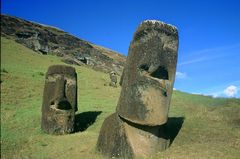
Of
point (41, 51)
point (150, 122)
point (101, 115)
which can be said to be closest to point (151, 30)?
point (150, 122)

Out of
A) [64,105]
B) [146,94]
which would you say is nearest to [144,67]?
[146,94]

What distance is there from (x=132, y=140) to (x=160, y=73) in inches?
89.5

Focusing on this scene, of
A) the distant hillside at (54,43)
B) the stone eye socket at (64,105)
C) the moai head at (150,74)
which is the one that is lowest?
the stone eye socket at (64,105)

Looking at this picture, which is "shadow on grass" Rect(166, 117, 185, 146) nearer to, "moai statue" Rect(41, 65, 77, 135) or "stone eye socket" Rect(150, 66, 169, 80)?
"stone eye socket" Rect(150, 66, 169, 80)

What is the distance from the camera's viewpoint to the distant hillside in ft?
168

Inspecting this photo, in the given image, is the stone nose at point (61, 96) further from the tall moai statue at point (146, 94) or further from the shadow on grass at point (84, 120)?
the tall moai statue at point (146, 94)

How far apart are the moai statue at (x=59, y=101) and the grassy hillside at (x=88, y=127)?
572mm

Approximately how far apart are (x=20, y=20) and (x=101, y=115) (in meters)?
42.4

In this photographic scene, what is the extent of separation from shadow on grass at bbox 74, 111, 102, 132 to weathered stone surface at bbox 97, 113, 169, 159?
6274 mm

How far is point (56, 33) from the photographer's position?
205ft

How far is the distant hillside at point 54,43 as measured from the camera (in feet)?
168

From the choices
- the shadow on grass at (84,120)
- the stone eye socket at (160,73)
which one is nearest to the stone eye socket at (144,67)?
the stone eye socket at (160,73)

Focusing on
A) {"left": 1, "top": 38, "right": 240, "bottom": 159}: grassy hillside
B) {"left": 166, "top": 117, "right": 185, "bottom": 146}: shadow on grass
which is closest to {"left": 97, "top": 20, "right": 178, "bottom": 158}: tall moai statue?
{"left": 166, "top": 117, "right": 185, "bottom": 146}: shadow on grass

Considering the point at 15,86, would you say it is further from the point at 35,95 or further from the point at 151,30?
the point at 151,30
